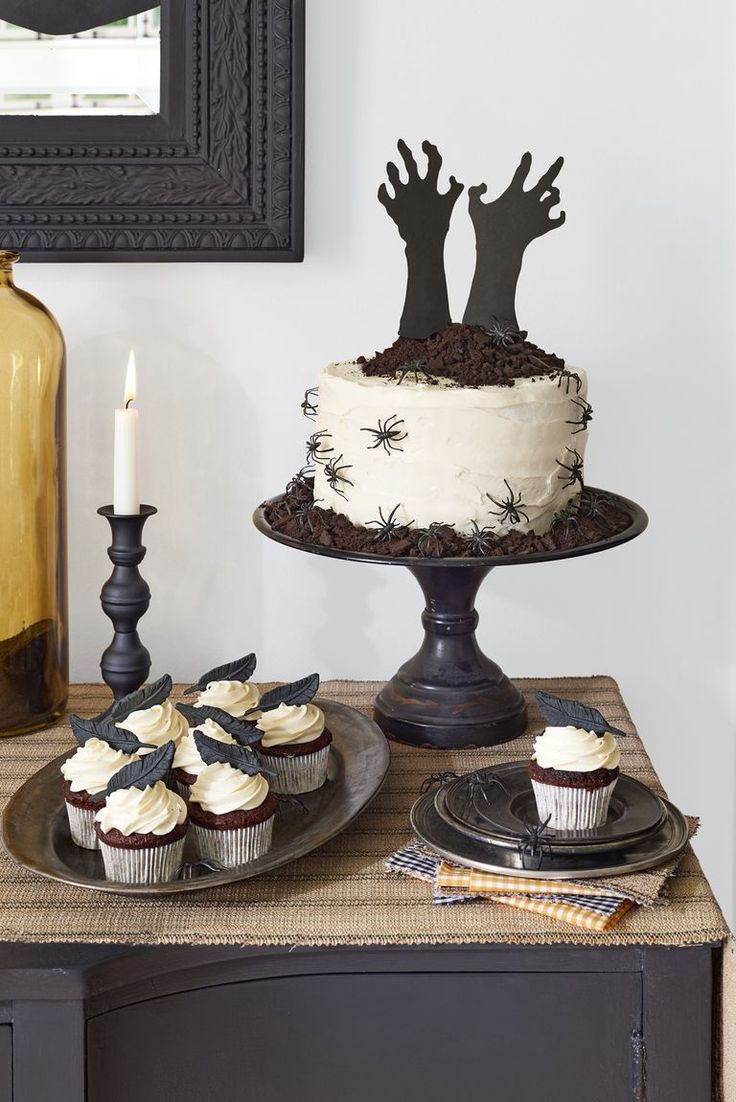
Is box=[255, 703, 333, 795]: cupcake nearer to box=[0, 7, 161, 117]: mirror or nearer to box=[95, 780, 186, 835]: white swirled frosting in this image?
box=[95, 780, 186, 835]: white swirled frosting

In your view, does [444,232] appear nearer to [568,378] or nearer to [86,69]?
[568,378]

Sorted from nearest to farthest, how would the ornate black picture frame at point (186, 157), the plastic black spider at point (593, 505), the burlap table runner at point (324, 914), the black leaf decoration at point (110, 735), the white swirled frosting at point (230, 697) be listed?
the burlap table runner at point (324, 914) < the black leaf decoration at point (110, 735) < the white swirled frosting at point (230, 697) < the plastic black spider at point (593, 505) < the ornate black picture frame at point (186, 157)

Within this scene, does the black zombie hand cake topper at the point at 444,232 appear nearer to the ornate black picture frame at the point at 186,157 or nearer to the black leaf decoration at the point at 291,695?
the ornate black picture frame at the point at 186,157

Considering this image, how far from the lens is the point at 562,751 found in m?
0.95

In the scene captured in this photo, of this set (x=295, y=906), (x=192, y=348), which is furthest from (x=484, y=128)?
(x=295, y=906)

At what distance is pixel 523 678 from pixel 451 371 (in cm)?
48

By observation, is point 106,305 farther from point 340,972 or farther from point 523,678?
point 340,972

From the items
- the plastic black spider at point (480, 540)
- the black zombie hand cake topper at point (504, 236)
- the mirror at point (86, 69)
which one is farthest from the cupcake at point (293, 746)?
the mirror at point (86, 69)

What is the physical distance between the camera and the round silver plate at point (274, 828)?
89 centimetres

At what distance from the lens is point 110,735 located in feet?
3.18

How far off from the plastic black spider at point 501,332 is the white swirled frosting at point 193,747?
17.6 inches

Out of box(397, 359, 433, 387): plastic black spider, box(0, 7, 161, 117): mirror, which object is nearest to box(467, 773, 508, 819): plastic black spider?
box(397, 359, 433, 387): plastic black spider

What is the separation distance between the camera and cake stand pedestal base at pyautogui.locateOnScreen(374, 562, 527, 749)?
1.20 m

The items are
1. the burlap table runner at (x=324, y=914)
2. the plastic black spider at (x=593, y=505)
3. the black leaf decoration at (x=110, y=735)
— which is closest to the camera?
the burlap table runner at (x=324, y=914)
